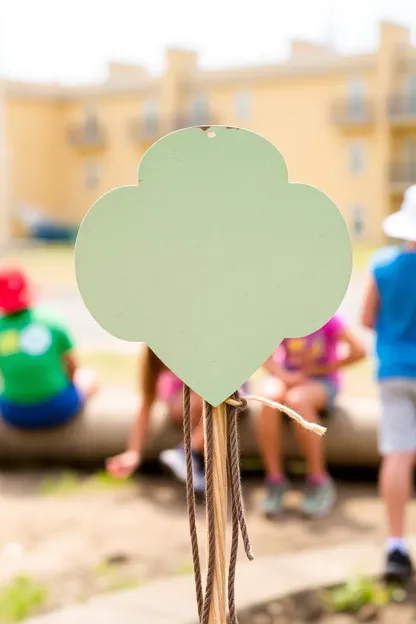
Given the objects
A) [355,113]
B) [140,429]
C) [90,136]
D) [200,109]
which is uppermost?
[140,429]

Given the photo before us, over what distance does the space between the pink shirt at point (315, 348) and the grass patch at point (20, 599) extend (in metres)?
1.56

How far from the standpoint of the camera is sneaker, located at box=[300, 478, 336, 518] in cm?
387

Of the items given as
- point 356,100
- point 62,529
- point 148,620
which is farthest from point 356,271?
point 148,620

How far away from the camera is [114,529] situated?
371 cm

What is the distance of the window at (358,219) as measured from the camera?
108 ft

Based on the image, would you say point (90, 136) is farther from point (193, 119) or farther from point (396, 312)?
point (396, 312)

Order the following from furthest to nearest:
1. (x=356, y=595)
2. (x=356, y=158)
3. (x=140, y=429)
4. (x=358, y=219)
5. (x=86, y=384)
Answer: (x=356, y=158), (x=358, y=219), (x=86, y=384), (x=140, y=429), (x=356, y=595)

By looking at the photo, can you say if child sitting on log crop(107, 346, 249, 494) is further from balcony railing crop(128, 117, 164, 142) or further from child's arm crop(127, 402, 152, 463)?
balcony railing crop(128, 117, 164, 142)

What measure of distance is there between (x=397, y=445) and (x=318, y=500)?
0.94m

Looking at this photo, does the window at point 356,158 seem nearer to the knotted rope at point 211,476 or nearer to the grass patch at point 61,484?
the grass patch at point 61,484

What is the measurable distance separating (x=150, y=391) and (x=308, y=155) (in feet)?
101

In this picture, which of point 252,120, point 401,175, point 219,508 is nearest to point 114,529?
point 219,508

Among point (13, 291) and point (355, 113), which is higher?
point (13, 291)

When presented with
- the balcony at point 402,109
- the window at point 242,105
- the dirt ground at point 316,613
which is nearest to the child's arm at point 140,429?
the dirt ground at point 316,613
